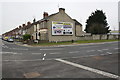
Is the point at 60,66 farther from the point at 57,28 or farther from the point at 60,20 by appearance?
the point at 60,20

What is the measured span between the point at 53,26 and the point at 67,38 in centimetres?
637

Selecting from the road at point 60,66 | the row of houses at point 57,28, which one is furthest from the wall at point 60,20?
the road at point 60,66

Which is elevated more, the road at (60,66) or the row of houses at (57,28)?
the row of houses at (57,28)

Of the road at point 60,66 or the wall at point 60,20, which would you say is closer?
the road at point 60,66

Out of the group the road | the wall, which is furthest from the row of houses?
the road

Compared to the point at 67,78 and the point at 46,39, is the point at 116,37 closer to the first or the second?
the point at 46,39

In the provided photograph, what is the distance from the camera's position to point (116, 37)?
169 feet

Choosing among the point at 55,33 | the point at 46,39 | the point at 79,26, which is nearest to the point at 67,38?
the point at 55,33

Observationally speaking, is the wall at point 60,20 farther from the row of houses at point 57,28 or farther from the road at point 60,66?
the road at point 60,66

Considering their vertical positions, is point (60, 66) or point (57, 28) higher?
point (57, 28)

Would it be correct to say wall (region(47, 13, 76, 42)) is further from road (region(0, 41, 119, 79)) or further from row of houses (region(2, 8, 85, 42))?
road (region(0, 41, 119, 79))

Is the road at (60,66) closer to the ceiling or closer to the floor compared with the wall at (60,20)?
closer to the floor

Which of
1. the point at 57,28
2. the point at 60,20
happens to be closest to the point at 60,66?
the point at 57,28

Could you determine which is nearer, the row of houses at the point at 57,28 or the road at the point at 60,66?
the road at the point at 60,66
